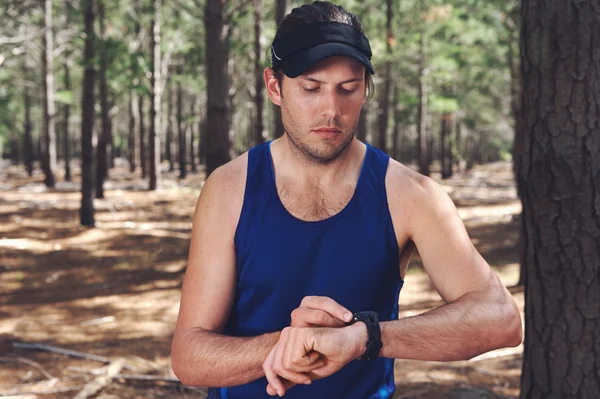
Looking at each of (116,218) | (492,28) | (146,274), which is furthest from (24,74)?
(146,274)

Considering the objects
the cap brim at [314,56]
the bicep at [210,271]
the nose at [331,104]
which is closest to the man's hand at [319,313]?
the bicep at [210,271]

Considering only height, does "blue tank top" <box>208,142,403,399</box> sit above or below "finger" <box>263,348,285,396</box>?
above

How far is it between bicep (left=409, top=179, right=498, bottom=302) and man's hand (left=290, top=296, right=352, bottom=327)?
423 mm

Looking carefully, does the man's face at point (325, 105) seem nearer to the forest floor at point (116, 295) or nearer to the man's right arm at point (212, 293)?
the man's right arm at point (212, 293)

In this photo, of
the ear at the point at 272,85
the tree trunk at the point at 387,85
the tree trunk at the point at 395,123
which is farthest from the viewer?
the tree trunk at the point at 395,123

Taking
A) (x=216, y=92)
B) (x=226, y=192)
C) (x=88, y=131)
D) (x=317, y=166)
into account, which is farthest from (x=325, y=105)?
(x=88, y=131)

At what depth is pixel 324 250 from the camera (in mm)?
2215

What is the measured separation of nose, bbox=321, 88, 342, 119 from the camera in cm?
224

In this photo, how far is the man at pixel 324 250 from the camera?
215 cm

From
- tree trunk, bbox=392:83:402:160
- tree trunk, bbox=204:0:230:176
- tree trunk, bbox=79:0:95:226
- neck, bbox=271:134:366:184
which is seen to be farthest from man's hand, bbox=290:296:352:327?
tree trunk, bbox=392:83:402:160

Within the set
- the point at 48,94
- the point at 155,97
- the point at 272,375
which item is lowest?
the point at 272,375

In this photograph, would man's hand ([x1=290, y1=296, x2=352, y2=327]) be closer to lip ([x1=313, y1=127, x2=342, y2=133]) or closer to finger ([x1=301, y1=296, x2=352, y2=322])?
finger ([x1=301, y1=296, x2=352, y2=322])

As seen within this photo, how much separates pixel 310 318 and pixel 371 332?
22 centimetres

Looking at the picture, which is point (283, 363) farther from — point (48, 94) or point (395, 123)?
point (395, 123)
